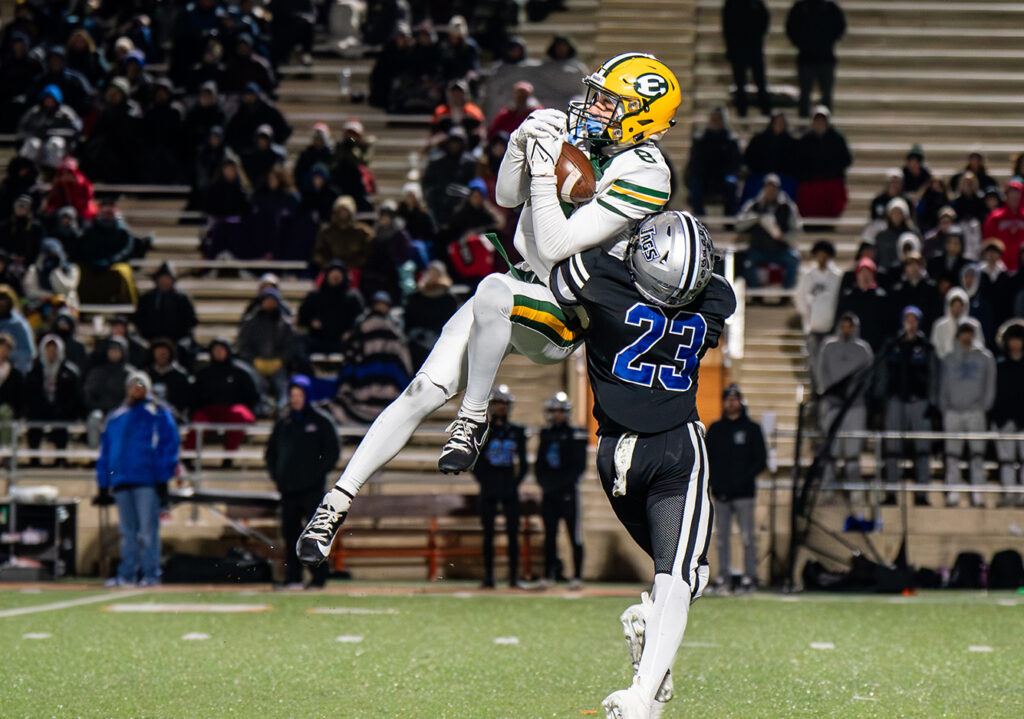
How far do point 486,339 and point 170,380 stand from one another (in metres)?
9.84

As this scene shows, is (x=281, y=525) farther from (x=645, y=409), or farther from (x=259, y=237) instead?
(x=645, y=409)

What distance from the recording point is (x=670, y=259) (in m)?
5.32

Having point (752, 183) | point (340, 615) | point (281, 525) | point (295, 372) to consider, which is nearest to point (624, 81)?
point (340, 615)

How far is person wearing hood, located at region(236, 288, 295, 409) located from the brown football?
979 cm

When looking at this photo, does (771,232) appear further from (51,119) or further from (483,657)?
(51,119)

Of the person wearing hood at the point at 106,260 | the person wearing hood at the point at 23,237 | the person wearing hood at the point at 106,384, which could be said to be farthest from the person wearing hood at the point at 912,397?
the person wearing hood at the point at 23,237

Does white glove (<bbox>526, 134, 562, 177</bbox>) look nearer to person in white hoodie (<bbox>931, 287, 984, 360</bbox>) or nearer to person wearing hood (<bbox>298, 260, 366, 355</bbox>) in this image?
person in white hoodie (<bbox>931, 287, 984, 360</bbox>)

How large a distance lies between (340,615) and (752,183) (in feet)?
25.7

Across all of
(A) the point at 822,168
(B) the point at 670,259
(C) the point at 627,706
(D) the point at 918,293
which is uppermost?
(A) the point at 822,168

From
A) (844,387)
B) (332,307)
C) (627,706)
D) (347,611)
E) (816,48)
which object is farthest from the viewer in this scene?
(816,48)

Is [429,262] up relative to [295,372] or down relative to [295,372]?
up

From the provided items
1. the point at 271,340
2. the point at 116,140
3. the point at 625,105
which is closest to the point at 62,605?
the point at 271,340

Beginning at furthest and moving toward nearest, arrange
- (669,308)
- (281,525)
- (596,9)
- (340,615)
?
(596,9) < (281,525) < (340,615) < (669,308)

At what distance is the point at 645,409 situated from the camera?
556 centimetres
